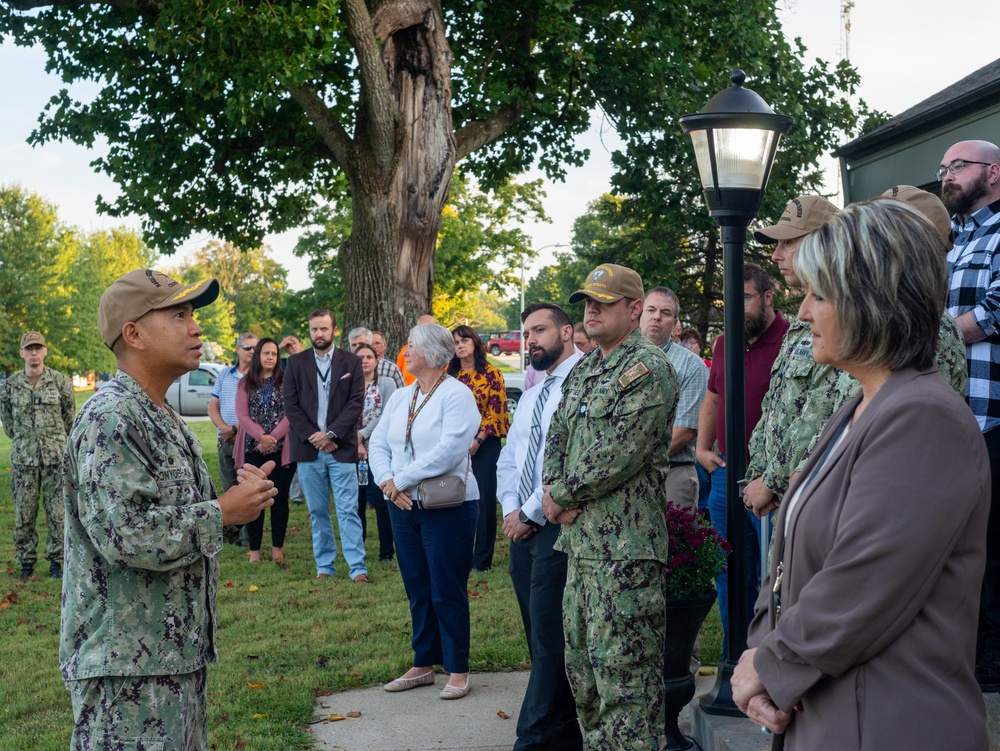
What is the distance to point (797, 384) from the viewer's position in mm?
4379

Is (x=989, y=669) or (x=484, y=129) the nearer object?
(x=989, y=669)

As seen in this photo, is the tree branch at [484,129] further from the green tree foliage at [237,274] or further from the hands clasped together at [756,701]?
the green tree foliage at [237,274]

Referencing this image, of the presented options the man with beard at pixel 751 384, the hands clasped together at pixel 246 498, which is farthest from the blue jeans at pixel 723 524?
the hands clasped together at pixel 246 498

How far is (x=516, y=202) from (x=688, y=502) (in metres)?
32.3

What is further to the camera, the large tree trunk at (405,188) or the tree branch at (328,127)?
the tree branch at (328,127)

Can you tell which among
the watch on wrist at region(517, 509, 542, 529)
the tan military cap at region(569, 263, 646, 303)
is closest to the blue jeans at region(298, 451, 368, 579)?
the watch on wrist at region(517, 509, 542, 529)

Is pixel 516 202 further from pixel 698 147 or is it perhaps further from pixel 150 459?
pixel 150 459

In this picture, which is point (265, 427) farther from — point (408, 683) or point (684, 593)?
point (684, 593)

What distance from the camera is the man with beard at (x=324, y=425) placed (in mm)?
9852

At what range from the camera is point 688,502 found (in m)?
6.68

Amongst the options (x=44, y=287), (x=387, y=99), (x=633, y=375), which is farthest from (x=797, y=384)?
(x=44, y=287)

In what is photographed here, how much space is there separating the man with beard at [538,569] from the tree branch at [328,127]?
11054mm

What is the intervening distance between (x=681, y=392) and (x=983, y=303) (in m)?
2.74

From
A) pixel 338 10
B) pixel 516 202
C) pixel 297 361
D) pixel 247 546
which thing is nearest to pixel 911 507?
pixel 297 361
